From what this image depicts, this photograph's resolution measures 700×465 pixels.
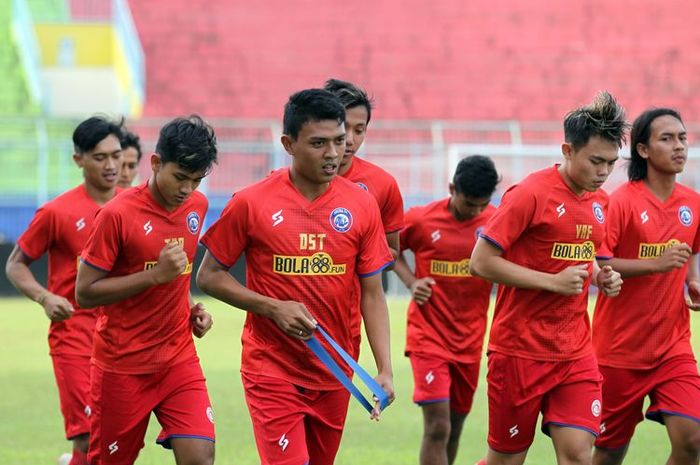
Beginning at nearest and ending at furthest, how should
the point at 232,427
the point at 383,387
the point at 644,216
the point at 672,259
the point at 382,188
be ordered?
the point at 383,387
the point at 672,259
the point at 644,216
the point at 382,188
the point at 232,427

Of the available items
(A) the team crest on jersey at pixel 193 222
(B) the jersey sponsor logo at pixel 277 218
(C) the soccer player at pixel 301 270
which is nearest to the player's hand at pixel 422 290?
(A) the team crest on jersey at pixel 193 222

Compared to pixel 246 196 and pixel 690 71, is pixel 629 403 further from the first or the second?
pixel 690 71

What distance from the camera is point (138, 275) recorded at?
19.8ft

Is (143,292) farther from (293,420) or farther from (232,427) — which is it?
(232,427)

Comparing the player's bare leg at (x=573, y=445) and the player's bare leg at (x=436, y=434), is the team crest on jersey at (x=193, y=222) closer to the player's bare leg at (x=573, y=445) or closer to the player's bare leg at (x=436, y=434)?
the player's bare leg at (x=573, y=445)

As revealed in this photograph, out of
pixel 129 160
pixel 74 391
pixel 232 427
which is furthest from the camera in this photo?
pixel 232 427

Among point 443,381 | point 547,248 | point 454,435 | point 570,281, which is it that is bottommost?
point 454,435

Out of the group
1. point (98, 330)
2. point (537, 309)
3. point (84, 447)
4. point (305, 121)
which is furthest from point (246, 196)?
point (84, 447)

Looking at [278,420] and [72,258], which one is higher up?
[72,258]

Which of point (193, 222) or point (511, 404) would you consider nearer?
point (193, 222)

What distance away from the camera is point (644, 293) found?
712 cm

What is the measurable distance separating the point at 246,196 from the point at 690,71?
99.7ft

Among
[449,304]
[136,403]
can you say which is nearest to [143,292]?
[136,403]

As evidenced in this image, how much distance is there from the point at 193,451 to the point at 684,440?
2.70 metres
